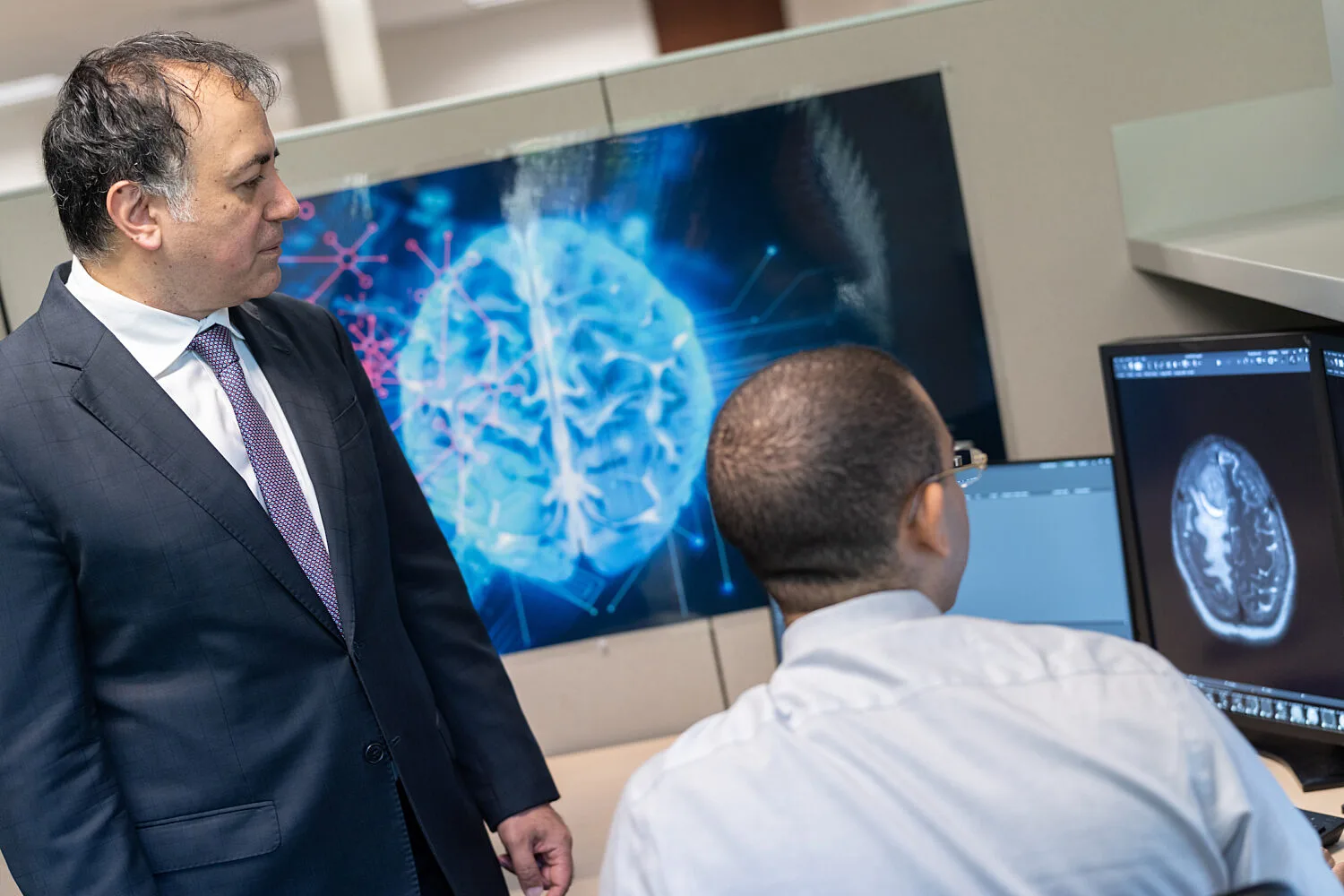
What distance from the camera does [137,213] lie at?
53.2 inches

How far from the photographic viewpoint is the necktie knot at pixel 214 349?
142cm

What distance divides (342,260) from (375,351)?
150 millimetres

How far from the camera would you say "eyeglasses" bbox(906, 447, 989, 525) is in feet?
3.10

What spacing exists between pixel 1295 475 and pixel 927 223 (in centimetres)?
69

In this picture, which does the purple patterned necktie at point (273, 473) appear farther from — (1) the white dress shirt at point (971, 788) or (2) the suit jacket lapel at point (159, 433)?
(1) the white dress shirt at point (971, 788)

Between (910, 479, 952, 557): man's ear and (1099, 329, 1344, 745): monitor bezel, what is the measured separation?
2.55ft

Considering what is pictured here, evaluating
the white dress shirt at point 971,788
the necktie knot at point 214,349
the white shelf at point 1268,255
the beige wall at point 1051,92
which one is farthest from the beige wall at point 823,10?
the white dress shirt at point 971,788

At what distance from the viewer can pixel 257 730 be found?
1350mm

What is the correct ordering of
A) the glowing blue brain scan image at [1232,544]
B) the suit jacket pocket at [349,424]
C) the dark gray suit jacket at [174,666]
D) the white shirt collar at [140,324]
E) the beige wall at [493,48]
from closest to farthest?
1. the dark gray suit jacket at [174,666]
2. the white shirt collar at [140,324]
3. the suit jacket pocket at [349,424]
4. the glowing blue brain scan image at [1232,544]
5. the beige wall at [493,48]

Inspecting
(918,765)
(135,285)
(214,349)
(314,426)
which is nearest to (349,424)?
(314,426)

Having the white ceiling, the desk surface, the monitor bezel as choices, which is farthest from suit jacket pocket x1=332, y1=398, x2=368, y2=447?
the white ceiling

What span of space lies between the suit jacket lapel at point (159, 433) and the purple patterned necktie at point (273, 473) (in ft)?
0.11

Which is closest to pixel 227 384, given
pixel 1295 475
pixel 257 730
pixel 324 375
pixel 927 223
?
pixel 324 375

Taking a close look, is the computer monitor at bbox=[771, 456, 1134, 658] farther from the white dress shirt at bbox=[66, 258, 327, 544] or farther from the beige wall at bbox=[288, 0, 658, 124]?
the beige wall at bbox=[288, 0, 658, 124]
